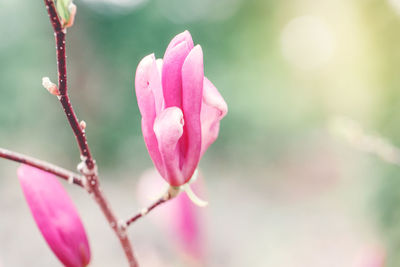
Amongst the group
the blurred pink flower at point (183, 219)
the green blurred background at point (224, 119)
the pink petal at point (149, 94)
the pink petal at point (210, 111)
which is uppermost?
the green blurred background at point (224, 119)

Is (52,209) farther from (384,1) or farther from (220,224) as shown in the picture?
(220,224)

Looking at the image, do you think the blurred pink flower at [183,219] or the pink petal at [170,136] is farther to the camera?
the blurred pink flower at [183,219]

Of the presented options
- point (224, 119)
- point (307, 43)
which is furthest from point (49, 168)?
point (224, 119)

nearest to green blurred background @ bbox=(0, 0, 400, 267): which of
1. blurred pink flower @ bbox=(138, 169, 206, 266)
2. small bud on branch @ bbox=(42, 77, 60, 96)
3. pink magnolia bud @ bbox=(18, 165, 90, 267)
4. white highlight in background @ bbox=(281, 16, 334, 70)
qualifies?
white highlight in background @ bbox=(281, 16, 334, 70)

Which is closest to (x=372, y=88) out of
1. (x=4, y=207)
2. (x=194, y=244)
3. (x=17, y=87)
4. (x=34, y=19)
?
(x=194, y=244)

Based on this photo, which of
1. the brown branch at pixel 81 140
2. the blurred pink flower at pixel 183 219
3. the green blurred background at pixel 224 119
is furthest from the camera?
the green blurred background at pixel 224 119

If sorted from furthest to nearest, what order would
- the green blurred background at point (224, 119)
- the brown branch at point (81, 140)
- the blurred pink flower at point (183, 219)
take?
the green blurred background at point (224, 119) < the blurred pink flower at point (183, 219) < the brown branch at point (81, 140)

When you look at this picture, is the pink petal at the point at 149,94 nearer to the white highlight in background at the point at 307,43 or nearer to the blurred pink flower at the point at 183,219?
the blurred pink flower at the point at 183,219

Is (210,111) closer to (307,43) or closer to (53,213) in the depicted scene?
(53,213)

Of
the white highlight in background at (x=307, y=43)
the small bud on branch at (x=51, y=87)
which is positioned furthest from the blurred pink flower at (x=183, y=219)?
the white highlight in background at (x=307, y=43)
